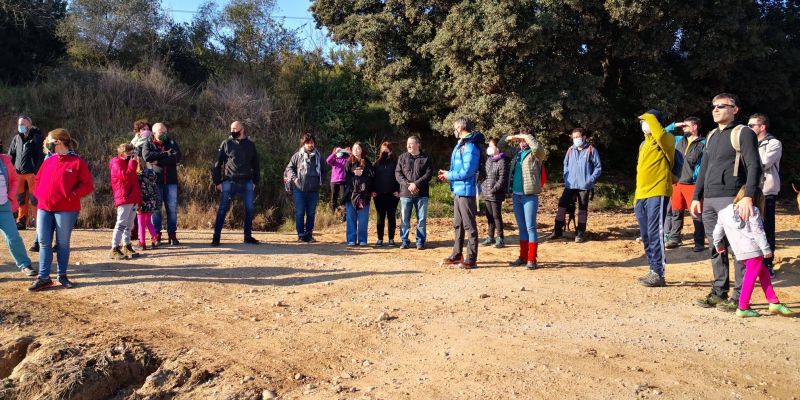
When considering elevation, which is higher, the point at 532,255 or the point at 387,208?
the point at 387,208

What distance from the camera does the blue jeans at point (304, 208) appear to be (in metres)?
10.2

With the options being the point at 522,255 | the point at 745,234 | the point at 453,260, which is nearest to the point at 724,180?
the point at 745,234

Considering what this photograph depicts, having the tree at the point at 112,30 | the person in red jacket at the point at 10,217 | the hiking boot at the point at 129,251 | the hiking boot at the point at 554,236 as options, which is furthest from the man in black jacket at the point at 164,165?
the tree at the point at 112,30

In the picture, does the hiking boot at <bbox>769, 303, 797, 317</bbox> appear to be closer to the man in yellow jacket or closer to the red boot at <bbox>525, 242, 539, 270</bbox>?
the man in yellow jacket

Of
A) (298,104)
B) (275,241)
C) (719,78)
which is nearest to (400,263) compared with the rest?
(275,241)

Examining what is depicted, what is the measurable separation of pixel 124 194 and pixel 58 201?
139 centimetres

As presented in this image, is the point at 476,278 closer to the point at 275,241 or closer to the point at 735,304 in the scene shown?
the point at 735,304

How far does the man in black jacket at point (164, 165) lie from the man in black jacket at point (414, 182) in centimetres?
351

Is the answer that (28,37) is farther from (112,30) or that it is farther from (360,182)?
(360,182)

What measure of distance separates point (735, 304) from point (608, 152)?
14.3 meters

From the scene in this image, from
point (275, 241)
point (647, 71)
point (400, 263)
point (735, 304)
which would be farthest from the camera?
point (647, 71)

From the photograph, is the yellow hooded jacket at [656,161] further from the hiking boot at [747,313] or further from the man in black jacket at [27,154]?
the man in black jacket at [27,154]

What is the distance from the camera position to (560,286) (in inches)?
277

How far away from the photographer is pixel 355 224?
403 inches
